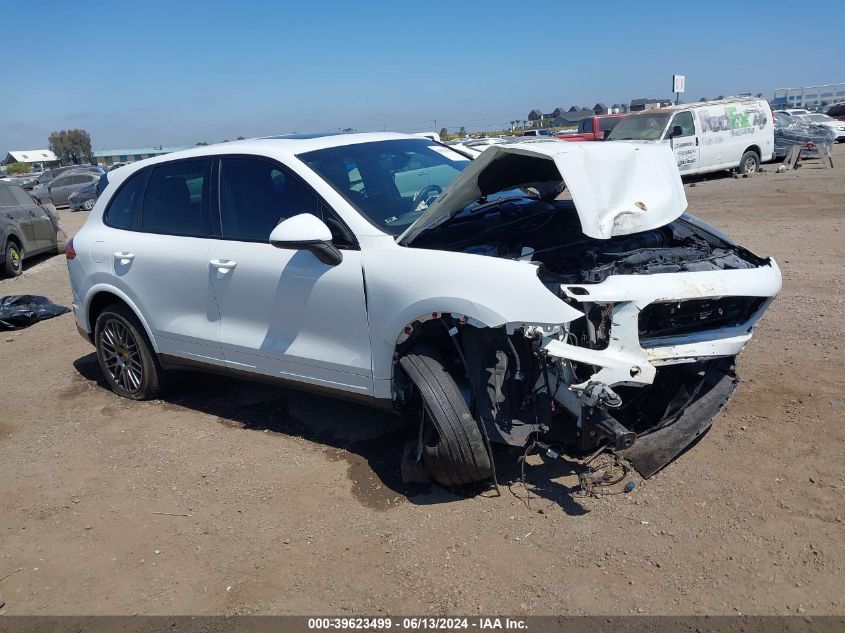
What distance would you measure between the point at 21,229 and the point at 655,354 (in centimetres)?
1203

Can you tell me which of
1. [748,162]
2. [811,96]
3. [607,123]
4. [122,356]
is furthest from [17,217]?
[811,96]

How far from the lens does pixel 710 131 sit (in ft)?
57.9

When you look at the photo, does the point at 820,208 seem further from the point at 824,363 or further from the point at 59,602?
the point at 59,602

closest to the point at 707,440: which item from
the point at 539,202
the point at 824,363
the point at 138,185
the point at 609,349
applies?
the point at 609,349

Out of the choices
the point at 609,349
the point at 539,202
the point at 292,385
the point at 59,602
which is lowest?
the point at 59,602

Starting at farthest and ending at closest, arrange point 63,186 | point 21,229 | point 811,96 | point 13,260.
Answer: point 811,96 → point 63,186 → point 21,229 → point 13,260

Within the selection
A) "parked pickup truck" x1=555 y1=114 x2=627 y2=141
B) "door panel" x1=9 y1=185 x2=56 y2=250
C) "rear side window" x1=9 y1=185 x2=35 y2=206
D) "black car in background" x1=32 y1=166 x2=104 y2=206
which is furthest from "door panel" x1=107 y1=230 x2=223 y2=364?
"black car in background" x1=32 y1=166 x2=104 y2=206

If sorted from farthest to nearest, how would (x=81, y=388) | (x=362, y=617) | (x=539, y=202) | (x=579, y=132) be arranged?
1. (x=579, y=132)
2. (x=81, y=388)
3. (x=539, y=202)
4. (x=362, y=617)

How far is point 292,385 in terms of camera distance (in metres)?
4.35

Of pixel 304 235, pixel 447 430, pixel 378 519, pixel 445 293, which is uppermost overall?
pixel 304 235

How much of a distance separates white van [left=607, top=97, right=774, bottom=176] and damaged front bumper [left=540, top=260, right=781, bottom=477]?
14.0m

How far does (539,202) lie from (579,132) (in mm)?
19674

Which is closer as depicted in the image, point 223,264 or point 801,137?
point 223,264

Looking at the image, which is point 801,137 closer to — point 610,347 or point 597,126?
point 597,126
